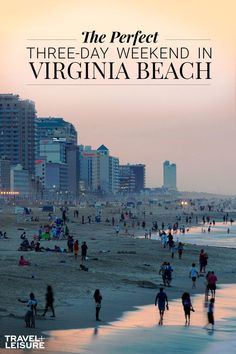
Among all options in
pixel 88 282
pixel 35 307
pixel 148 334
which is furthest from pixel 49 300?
pixel 88 282

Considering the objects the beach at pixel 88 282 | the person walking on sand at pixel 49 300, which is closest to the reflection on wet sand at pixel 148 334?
the beach at pixel 88 282

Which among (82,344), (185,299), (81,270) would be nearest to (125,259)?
(81,270)

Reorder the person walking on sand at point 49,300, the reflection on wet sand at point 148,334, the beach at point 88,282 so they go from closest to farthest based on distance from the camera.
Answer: the reflection on wet sand at point 148,334 < the person walking on sand at point 49,300 < the beach at point 88,282

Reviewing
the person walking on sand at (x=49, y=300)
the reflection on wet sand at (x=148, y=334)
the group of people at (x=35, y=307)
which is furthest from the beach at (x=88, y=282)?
the reflection on wet sand at (x=148, y=334)

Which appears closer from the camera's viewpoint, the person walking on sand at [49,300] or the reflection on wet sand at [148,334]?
the reflection on wet sand at [148,334]

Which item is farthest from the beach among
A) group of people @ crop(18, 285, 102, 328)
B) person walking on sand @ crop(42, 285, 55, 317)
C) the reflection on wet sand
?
the reflection on wet sand

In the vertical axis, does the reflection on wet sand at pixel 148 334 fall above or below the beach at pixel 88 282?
below

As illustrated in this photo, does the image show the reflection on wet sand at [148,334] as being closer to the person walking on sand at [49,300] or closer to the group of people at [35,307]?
the group of people at [35,307]

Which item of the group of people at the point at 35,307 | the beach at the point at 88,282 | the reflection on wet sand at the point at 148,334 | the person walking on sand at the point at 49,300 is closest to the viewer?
the reflection on wet sand at the point at 148,334

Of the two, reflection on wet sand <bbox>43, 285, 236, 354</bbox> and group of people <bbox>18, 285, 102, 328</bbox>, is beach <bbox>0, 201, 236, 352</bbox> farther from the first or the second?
reflection on wet sand <bbox>43, 285, 236, 354</bbox>
